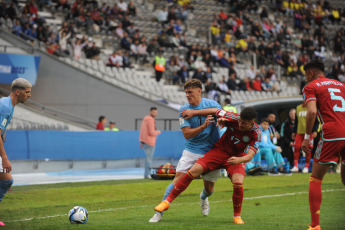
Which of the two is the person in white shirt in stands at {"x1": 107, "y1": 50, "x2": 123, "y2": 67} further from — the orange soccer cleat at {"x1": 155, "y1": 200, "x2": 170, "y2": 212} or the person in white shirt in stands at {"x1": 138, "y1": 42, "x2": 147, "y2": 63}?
the orange soccer cleat at {"x1": 155, "y1": 200, "x2": 170, "y2": 212}

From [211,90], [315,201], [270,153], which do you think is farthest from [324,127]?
[211,90]

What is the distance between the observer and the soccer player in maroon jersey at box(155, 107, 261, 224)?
27.2ft

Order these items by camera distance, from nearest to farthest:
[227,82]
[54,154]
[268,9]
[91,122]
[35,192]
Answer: [35,192] < [54,154] < [91,122] < [227,82] < [268,9]

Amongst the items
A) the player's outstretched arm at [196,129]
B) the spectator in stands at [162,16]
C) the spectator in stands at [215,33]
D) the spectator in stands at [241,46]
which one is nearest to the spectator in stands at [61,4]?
the spectator in stands at [162,16]

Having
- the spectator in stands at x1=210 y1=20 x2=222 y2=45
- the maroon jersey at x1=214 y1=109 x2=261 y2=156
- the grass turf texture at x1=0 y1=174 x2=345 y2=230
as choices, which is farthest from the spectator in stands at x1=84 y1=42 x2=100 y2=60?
the maroon jersey at x1=214 y1=109 x2=261 y2=156

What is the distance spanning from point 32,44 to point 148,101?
6.03 meters

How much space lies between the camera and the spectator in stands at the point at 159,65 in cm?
2841

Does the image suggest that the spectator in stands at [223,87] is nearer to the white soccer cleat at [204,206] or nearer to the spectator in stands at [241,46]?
the spectator in stands at [241,46]

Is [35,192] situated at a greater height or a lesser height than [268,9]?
lesser

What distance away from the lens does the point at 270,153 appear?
18438mm

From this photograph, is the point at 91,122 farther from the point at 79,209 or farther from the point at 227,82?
the point at 79,209

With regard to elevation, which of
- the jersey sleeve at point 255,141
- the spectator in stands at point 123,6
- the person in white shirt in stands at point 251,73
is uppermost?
the spectator in stands at point 123,6

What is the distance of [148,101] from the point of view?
2691cm

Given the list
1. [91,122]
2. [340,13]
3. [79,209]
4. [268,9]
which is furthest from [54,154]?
[340,13]
